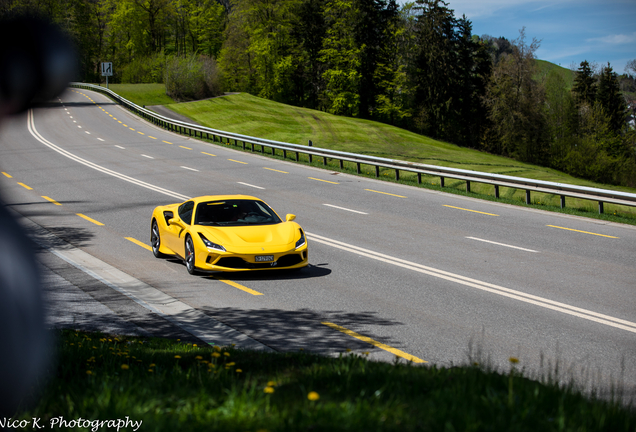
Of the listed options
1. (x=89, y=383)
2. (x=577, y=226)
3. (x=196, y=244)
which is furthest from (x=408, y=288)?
(x=577, y=226)

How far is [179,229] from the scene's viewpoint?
11.2 m

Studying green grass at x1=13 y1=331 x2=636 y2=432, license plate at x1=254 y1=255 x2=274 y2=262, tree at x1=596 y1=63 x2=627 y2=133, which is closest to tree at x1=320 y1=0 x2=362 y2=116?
tree at x1=596 y1=63 x2=627 y2=133

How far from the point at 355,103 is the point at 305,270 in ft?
250

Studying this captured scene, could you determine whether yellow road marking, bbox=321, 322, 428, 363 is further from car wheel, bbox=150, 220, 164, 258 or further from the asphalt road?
car wheel, bbox=150, 220, 164, 258

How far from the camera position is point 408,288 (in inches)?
374

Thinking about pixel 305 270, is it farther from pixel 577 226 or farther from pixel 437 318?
pixel 577 226

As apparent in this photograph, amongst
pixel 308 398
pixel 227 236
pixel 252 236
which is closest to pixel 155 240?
pixel 227 236

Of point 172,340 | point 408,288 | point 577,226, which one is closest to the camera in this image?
point 172,340

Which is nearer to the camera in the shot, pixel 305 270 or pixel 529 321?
pixel 529 321

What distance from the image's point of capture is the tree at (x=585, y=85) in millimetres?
82875

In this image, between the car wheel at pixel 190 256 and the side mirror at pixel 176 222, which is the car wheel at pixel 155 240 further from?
the car wheel at pixel 190 256

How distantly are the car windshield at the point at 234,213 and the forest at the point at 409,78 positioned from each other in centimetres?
6387

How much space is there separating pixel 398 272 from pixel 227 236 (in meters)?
3.18

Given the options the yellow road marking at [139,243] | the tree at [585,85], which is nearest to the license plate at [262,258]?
the yellow road marking at [139,243]
